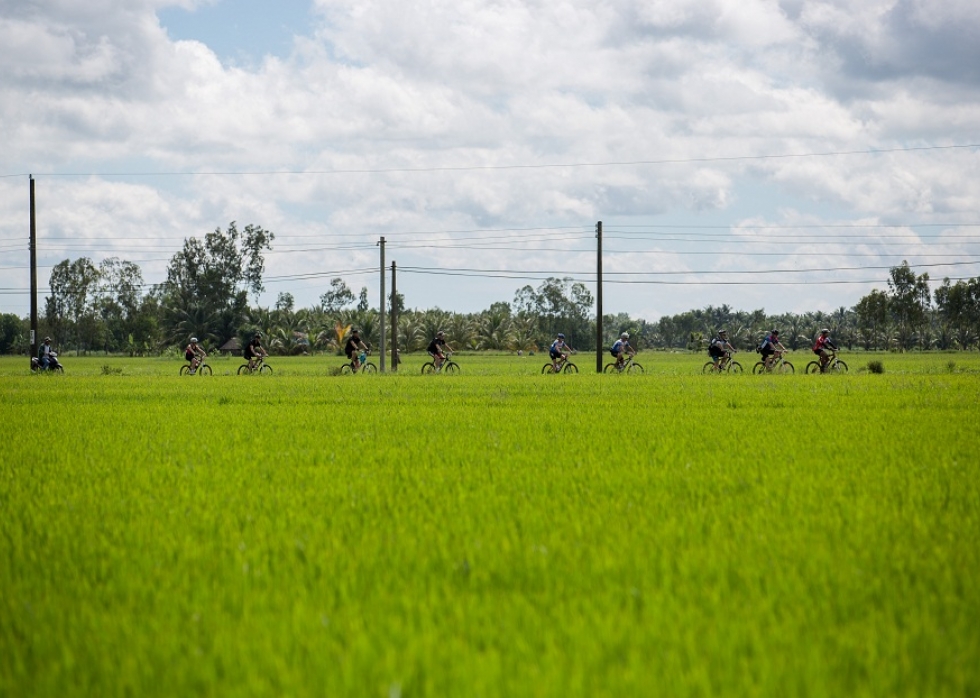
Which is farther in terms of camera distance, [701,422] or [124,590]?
[701,422]

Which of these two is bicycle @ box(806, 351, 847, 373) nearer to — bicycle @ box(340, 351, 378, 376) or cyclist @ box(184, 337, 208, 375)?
bicycle @ box(340, 351, 378, 376)

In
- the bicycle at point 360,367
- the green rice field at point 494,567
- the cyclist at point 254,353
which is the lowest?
the green rice field at point 494,567

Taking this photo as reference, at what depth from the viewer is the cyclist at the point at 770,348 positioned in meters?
37.4

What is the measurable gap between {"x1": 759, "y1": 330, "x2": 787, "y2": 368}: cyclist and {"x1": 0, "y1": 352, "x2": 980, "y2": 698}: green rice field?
2439 centimetres

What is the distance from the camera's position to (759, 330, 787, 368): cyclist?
37406 mm

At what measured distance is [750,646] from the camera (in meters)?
4.36

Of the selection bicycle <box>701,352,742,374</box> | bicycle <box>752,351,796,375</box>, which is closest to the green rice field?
bicycle <box>752,351,796,375</box>

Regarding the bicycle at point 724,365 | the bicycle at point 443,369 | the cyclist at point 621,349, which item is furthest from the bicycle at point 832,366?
the bicycle at point 443,369

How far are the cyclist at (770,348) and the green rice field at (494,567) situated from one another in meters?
24.4

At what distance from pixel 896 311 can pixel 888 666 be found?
10378 cm

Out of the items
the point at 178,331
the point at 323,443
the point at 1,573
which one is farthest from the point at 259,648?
the point at 178,331

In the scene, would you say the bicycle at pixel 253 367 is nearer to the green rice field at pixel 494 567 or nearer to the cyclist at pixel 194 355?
the cyclist at pixel 194 355

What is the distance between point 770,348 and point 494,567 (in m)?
33.9

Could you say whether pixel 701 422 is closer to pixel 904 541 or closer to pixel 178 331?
pixel 904 541
